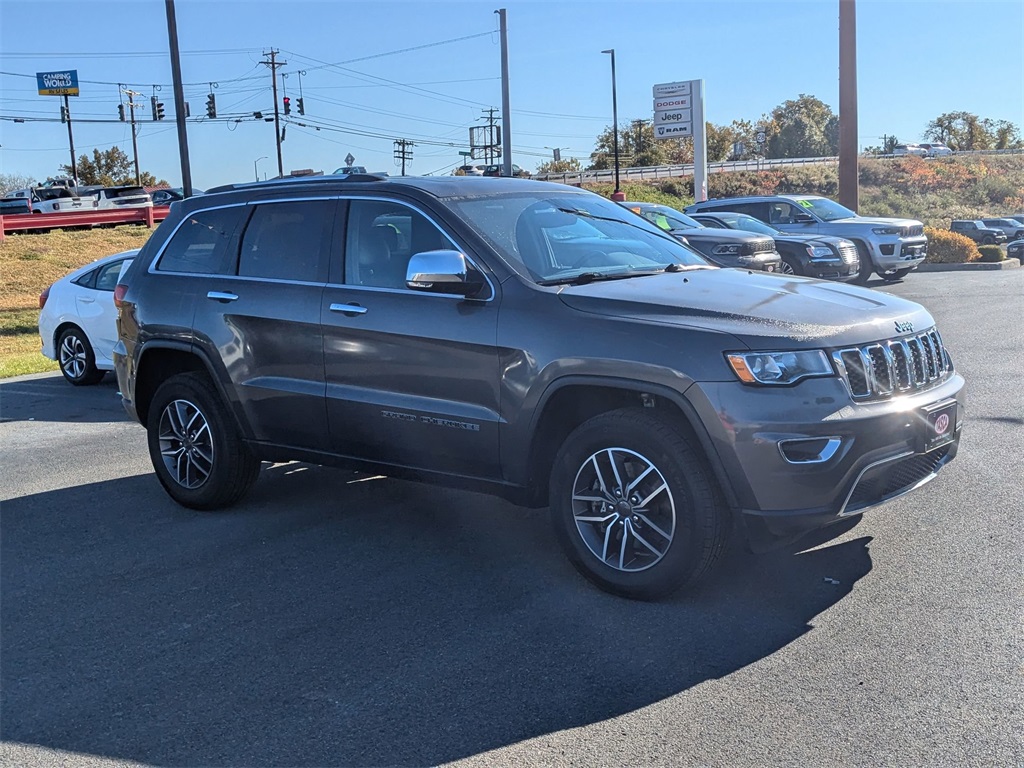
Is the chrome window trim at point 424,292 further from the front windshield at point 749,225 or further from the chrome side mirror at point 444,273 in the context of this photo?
the front windshield at point 749,225

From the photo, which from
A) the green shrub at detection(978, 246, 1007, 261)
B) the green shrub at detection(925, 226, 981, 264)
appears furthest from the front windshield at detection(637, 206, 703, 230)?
the green shrub at detection(978, 246, 1007, 261)

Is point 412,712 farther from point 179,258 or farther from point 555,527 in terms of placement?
point 179,258

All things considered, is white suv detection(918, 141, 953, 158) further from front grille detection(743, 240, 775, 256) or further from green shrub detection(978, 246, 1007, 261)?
front grille detection(743, 240, 775, 256)

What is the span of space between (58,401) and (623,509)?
27.4 feet

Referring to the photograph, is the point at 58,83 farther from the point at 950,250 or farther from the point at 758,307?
the point at 758,307

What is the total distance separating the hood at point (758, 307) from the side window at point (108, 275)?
8.18 metres

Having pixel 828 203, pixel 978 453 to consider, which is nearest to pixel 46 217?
pixel 828 203

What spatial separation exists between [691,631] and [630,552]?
48cm

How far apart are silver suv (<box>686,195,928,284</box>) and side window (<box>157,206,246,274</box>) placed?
15054mm

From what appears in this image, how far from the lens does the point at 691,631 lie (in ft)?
14.2

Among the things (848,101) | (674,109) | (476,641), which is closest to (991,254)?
(848,101)

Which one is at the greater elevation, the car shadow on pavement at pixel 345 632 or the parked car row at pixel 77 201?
the parked car row at pixel 77 201

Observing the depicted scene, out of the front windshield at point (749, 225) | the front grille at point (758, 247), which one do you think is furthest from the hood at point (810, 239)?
the front grille at point (758, 247)

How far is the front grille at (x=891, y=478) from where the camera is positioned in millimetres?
4352
